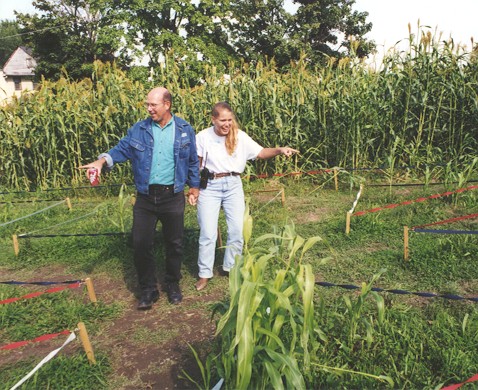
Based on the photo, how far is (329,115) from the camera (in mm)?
7137

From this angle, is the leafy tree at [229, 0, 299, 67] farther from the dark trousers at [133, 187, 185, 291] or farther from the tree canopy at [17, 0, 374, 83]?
the dark trousers at [133, 187, 185, 291]

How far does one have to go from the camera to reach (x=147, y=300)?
11.4 ft

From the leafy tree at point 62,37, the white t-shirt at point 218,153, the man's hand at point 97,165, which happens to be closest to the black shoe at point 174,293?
the white t-shirt at point 218,153

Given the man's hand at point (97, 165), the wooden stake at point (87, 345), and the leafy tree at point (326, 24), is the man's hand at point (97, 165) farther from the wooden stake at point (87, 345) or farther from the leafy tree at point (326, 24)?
the leafy tree at point (326, 24)

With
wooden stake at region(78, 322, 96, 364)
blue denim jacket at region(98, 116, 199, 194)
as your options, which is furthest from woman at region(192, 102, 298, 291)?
wooden stake at region(78, 322, 96, 364)

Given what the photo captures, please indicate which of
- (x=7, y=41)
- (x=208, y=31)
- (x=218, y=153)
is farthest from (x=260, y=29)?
(x=7, y=41)

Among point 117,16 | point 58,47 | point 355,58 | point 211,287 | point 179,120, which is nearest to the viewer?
point 179,120

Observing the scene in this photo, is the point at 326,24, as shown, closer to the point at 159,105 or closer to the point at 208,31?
the point at 208,31

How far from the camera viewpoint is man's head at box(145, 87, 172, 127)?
318cm

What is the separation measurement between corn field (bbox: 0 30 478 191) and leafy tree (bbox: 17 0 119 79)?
72.0 feet

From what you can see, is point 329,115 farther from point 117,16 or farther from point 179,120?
point 117,16

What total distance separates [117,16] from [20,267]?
927 inches

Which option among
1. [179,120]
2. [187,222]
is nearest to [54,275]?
[187,222]

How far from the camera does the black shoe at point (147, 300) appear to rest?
11.3 ft
